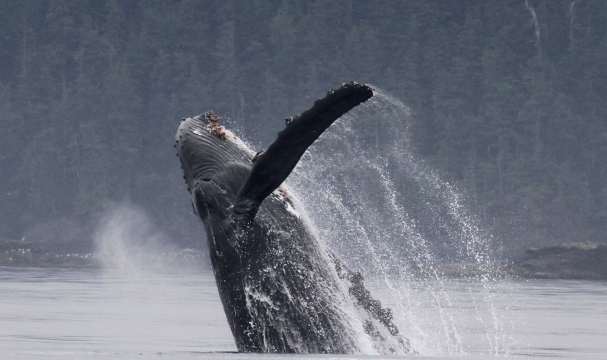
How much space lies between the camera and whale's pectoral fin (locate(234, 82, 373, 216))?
339 inches

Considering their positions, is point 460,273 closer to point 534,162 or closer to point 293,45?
point 534,162

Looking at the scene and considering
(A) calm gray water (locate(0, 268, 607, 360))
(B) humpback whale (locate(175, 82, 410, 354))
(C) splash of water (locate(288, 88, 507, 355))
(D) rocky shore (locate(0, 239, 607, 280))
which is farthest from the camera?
(C) splash of water (locate(288, 88, 507, 355))

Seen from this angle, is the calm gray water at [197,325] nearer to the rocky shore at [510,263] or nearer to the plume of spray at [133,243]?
the rocky shore at [510,263]

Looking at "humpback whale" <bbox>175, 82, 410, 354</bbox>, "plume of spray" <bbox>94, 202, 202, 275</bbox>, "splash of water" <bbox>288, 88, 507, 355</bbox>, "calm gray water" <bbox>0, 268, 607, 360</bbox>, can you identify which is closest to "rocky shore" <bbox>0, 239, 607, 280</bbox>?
→ "plume of spray" <bbox>94, 202, 202, 275</bbox>

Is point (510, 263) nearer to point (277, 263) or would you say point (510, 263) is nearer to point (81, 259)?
point (81, 259)

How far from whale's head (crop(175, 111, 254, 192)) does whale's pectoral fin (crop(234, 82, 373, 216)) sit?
762 mm

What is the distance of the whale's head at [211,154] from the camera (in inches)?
388

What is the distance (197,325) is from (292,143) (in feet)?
22.9

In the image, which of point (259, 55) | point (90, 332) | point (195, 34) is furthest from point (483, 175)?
point (90, 332)

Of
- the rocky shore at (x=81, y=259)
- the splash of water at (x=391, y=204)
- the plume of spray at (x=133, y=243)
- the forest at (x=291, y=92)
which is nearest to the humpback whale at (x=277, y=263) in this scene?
the splash of water at (x=391, y=204)

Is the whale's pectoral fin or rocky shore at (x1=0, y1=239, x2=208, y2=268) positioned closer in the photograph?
the whale's pectoral fin

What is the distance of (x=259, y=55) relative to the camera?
71.0 meters

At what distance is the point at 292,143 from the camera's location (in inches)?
349

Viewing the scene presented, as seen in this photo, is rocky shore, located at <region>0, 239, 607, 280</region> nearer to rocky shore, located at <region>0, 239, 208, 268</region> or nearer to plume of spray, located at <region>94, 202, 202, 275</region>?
rocky shore, located at <region>0, 239, 208, 268</region>
